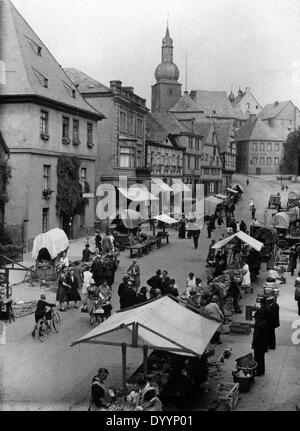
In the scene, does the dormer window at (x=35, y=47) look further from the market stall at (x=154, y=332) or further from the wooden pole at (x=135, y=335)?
the wooden pole at (x=135, y=335)

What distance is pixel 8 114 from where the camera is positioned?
33.2m

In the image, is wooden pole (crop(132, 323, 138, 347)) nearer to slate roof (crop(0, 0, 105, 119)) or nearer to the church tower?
slate roof (crop(0, 0, 105, 119))

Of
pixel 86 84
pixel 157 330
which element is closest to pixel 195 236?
pixel 86 84

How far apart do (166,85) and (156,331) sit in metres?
89.7

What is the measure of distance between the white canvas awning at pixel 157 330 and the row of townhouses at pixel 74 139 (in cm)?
2095

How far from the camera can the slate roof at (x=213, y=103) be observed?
4109 inches

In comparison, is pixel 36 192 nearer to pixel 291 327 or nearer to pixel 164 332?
pixel 291 327

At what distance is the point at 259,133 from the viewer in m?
102

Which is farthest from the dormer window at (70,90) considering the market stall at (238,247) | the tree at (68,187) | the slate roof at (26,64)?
the market stall at (238,247)

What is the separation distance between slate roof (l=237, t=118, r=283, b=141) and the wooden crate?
92.6m

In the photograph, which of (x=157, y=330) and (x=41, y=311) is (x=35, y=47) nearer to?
(x=41, y=311)

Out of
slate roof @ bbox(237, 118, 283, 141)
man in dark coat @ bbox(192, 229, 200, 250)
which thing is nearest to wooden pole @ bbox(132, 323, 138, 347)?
man in dark coat @ bbox(192, 229, 200, 250)

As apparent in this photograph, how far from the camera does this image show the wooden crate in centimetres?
1166

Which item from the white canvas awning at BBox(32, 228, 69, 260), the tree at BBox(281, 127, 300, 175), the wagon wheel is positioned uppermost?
the tree at BBox(281, 127, 300, 175)
